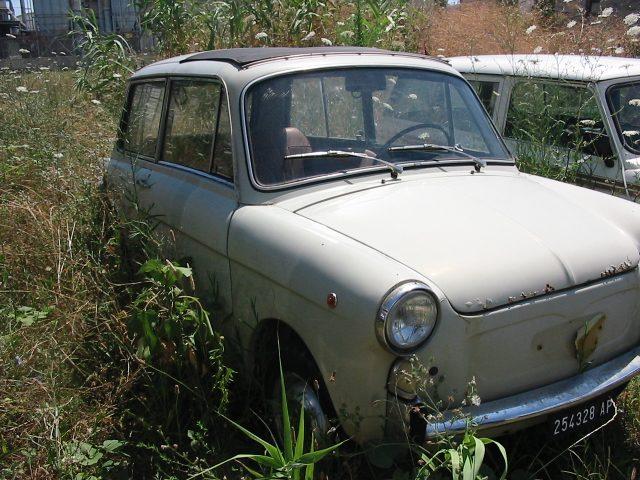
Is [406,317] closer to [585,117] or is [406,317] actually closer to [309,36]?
[585,117]

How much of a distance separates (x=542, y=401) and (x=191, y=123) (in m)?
2.30

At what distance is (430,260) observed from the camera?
2.42 metres

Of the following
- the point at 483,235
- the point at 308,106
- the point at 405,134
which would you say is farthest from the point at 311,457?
the point at 405,134

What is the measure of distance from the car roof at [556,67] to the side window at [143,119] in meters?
2.69

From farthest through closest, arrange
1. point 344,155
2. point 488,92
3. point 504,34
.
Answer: point 504,34 < point 488,92 < point 344,155

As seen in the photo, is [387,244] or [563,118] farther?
[563,118]

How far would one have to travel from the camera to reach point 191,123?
3.64 meters

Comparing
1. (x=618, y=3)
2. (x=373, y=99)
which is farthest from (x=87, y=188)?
(x=618, y=3)

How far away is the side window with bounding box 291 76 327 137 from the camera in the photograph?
3250 mm

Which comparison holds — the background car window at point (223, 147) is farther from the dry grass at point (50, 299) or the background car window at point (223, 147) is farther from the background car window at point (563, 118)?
the background car window at point (563, 118)

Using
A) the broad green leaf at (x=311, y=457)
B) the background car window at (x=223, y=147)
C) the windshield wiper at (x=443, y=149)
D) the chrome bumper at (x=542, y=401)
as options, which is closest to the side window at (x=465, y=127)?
the windshield wiper at (x=443, y=149)

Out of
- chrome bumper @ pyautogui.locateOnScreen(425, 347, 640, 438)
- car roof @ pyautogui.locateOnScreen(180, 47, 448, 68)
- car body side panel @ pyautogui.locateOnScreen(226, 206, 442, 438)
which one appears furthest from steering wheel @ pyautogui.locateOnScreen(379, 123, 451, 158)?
chrome bumper @ pyautogui.locateOnScreen(425, 347, 640, 438)

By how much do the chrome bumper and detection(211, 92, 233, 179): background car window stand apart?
5.20 feet

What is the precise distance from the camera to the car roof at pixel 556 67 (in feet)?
17.1
